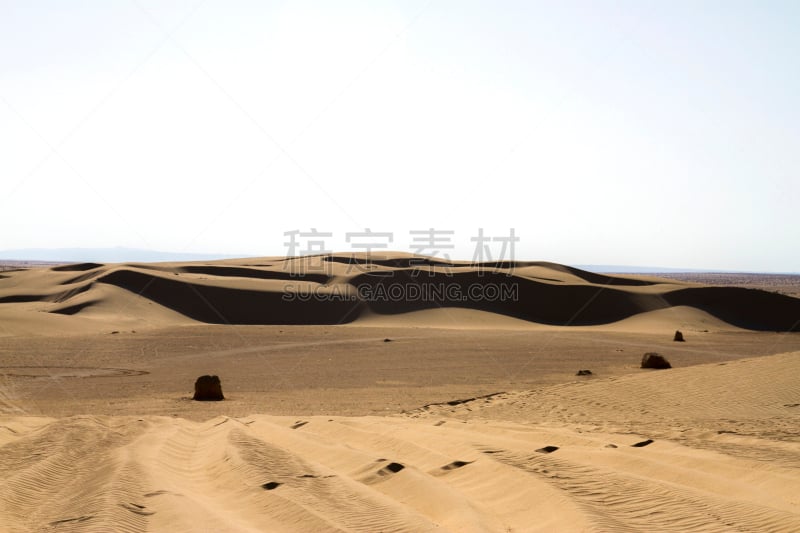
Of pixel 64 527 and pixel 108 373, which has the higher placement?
pixel 64 527

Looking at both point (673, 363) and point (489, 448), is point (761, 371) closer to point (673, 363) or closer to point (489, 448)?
point (673, 363)

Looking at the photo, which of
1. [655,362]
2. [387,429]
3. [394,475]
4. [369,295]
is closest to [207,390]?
[387,429]

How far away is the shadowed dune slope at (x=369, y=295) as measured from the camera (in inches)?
1451

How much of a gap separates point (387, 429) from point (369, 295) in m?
31.3

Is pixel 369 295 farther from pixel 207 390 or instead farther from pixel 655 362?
pixel 207 390

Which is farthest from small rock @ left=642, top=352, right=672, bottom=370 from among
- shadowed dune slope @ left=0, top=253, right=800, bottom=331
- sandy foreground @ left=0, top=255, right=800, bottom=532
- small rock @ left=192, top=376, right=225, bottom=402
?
shadowed dune slope @ left=0, top=253, right=800, bottom=331

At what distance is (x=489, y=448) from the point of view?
7469mm

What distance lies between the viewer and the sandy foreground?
511cm

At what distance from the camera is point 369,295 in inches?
1588

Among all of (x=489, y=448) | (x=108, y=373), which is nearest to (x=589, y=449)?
(x=489, y=448)

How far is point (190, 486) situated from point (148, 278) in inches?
1406

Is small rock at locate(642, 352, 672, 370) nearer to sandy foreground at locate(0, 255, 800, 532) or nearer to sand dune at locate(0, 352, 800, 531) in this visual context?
sandy foreground at locate(0, 255, 800, 532)

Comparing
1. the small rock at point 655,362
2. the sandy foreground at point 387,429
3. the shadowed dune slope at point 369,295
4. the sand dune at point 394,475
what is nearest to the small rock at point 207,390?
the sandy foreground at point 387,429

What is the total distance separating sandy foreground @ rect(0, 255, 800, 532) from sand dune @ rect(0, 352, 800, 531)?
28 millimetres
